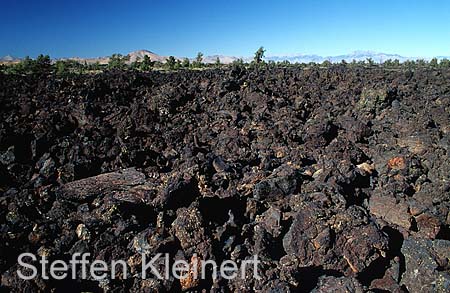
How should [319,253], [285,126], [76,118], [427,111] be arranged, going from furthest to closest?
[427,111] < [76,118] < [285,126] < [319,253]

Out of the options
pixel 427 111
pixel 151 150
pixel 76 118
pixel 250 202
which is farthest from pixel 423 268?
pixel 76 118

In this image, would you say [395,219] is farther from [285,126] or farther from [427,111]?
[427,111]

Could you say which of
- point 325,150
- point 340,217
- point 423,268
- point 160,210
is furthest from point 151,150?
point 423,268

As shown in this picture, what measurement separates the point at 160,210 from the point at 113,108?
8185 mm

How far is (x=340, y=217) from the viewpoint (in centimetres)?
523

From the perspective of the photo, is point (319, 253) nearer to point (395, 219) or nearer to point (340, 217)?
point (340, 217)

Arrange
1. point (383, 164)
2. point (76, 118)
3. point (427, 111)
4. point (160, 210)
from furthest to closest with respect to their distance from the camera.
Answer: point (427, 111) < point (76, 118) < point (383, 164) < point (160, 210)

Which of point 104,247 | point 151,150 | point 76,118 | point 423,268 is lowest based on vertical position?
point 423,268

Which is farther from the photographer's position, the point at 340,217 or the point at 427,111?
the point at 427,111

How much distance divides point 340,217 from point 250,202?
4.64ft

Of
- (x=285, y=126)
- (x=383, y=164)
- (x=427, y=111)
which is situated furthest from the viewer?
(x=427, y=111)

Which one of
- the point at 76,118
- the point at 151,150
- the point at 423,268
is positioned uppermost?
the point at 76,118

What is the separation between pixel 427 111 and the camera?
11.9 metres

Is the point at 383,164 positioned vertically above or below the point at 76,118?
below
